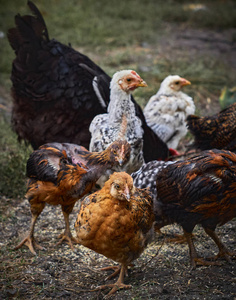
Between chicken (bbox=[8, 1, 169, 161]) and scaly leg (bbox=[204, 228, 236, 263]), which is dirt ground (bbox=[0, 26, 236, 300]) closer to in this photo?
scaly leg (bbox=[204, 228, 236, 263])

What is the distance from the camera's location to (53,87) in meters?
4.79

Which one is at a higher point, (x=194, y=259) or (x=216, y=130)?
(x=216, y=130)

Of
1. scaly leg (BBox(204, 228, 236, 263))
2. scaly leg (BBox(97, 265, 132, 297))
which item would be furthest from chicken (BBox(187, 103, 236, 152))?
scaly leg (BBox(97, 265, 132, 297))

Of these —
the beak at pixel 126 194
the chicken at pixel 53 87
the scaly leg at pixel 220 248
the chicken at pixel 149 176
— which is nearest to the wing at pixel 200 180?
the chicken at pixel 149 176

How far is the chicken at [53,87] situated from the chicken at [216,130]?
25.9 inches

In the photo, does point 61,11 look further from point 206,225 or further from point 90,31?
point 206,225

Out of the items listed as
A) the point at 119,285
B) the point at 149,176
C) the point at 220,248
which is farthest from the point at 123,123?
the point at 119,285

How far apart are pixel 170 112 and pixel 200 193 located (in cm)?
274

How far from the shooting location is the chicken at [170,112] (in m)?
5.57

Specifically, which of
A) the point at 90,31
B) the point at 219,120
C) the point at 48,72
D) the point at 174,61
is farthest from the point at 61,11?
the point at 219,120

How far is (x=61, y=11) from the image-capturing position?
10.8m

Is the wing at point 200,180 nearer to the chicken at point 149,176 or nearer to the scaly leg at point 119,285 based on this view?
the chicken at point 149,176

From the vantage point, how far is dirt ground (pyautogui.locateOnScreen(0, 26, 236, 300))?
293cm

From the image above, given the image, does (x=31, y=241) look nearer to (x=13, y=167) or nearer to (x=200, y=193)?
(x=13, y=167)
